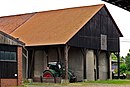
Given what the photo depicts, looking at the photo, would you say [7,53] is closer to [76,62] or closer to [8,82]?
[8,82]

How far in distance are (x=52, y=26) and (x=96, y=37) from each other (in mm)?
5589

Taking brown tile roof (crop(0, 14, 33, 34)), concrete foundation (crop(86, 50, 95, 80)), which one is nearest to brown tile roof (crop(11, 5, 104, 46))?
brown tile roof (crop(0, 14, 33, 34))

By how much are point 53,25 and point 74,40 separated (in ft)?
18.3

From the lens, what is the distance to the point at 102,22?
146ft

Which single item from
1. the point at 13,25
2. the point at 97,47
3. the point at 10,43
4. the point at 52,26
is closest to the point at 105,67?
the point at 97,47

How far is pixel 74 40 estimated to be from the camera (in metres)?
38.3

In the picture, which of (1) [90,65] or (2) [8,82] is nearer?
(2) [8,82]

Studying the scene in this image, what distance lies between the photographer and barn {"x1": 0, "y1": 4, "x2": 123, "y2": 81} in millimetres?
39188

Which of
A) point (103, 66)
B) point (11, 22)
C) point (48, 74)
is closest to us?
point (48, 74)

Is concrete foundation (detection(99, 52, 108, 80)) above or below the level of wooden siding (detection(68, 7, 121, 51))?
below

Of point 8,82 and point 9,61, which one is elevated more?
point 9,61

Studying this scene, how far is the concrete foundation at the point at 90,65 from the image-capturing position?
138ft

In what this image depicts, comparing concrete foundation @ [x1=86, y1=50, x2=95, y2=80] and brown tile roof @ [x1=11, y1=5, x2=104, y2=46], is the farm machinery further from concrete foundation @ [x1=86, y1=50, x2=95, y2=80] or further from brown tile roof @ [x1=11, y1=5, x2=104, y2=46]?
concrete foundation @ [x1=86, y1=50, x2=95, y2=80]

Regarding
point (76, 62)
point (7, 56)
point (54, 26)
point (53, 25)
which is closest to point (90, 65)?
point (76, 62)
